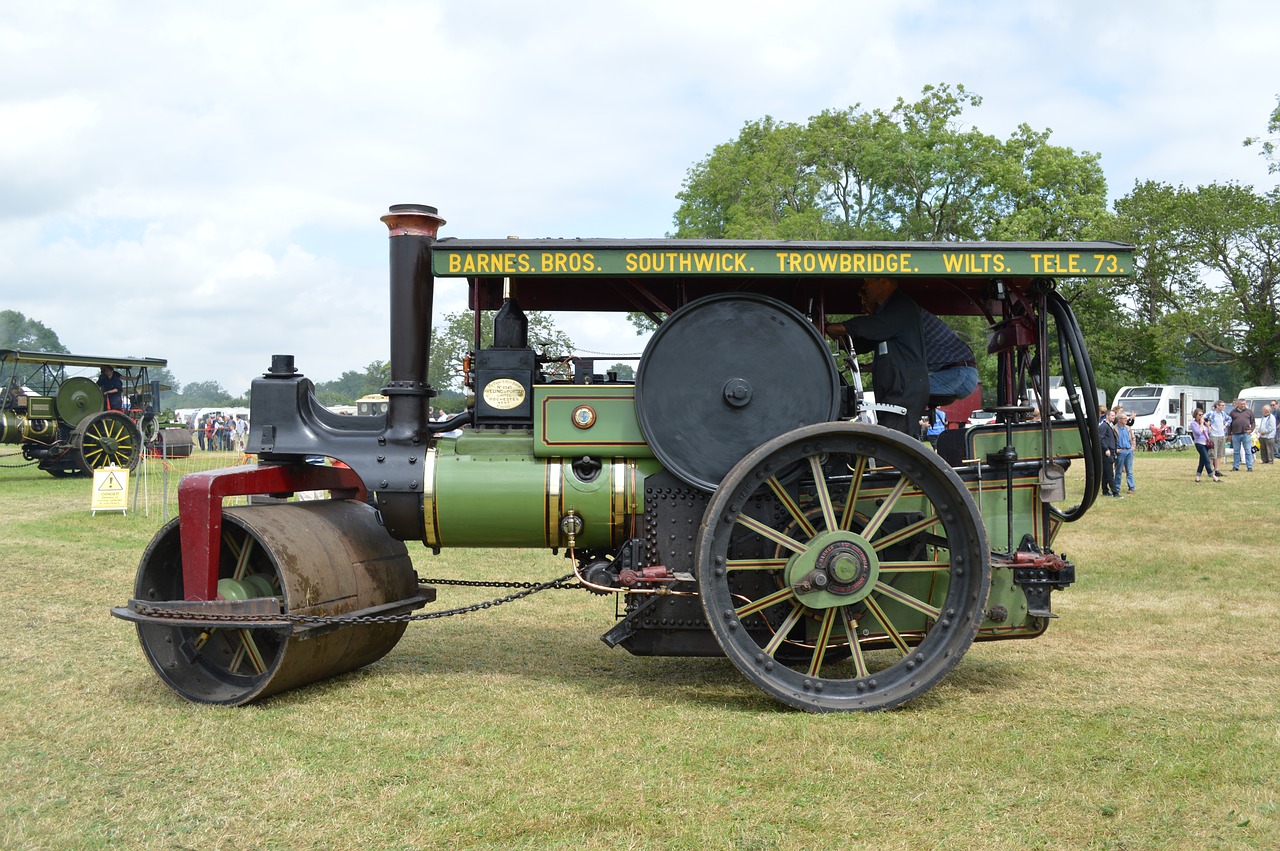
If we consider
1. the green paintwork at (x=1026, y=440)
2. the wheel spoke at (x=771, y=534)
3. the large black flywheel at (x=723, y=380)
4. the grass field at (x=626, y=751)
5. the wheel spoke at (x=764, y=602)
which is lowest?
the grass field at (x=626, y=751)

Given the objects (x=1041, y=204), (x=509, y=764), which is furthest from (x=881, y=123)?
(x=509, y=764)

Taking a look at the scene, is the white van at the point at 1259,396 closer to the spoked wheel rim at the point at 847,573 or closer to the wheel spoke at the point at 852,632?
the spoked wheel rim at the point at 847,573

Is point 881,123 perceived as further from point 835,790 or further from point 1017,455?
point 835,790

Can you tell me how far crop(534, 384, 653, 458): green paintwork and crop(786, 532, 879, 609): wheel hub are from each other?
956 millimetres

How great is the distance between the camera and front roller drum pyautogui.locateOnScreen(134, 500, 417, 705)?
16.9 ft

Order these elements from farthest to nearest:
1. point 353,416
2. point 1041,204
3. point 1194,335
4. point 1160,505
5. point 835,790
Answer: point 1194,335 → point 1041,204 → point 1160,505 → point 353,416 → point 835,790

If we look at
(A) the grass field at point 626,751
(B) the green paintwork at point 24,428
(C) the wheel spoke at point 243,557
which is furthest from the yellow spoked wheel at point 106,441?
(C) the wheel spoke at point 243,557

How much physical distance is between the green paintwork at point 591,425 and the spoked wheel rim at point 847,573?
699mm

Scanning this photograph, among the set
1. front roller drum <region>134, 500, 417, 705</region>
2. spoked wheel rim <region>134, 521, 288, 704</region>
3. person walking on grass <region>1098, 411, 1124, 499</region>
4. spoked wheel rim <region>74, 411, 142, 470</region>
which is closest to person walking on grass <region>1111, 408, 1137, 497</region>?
person walking on grass <region>1098, 411, 1124, 499</region>

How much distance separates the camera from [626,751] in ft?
14.5

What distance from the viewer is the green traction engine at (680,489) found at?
5.12m

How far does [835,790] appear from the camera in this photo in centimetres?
396

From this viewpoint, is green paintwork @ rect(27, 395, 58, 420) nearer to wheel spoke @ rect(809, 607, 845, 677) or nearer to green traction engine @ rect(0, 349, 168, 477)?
green traction engine @ rect(0, 349, 168, 477)

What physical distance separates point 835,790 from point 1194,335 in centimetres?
4156
